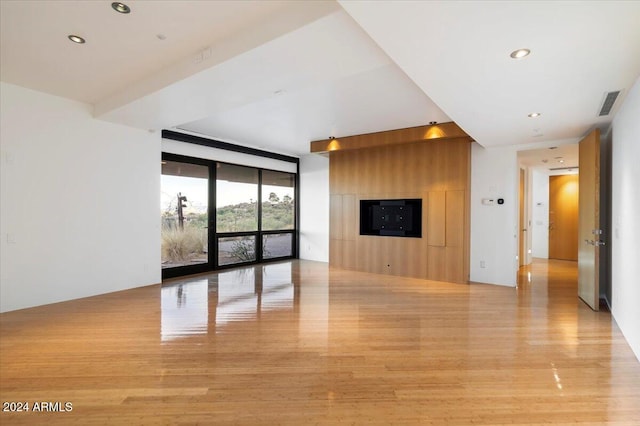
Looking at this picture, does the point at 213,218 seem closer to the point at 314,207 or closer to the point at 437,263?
the point at 314,207

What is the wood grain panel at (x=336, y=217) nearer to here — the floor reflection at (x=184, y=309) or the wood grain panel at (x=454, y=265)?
the wood grain panel at (x=454, y=265)

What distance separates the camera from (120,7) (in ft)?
8.54

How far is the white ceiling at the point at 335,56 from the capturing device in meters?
2.16

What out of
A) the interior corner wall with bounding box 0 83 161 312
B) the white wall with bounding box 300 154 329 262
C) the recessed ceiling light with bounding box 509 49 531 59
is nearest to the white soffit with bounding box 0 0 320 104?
the interior corner wall with bounding box 0 83 161 312

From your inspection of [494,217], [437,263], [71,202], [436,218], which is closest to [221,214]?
[71,202]

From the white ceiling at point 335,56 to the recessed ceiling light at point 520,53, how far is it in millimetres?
71

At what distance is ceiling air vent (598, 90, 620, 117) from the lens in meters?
3.39

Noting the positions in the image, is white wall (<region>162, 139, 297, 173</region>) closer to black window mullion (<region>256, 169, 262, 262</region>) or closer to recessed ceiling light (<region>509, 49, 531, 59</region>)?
black window mullion (<region>256, 169, 262, 262</region>)

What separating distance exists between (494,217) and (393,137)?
2358 millimetres

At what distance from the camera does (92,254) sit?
507 cm

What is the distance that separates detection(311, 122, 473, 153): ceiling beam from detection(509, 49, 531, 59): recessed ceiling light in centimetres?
324

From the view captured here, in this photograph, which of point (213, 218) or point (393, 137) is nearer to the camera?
point (393, 137)

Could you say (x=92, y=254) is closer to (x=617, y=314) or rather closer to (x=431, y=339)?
Answer: (x=431, y=339)

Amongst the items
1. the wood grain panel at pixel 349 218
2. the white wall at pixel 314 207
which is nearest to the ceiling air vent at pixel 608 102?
the wood grain panel at pixel 349 218
